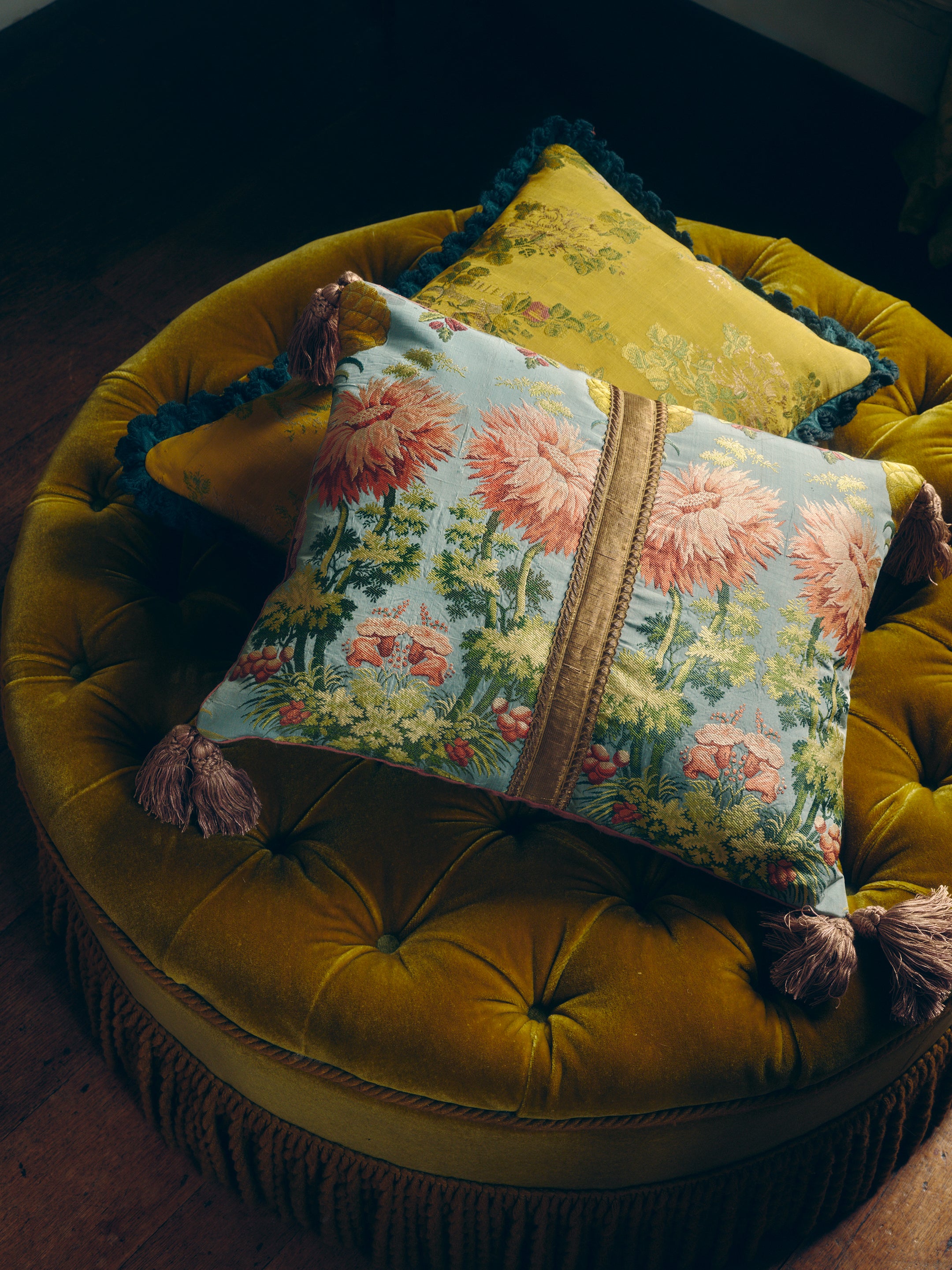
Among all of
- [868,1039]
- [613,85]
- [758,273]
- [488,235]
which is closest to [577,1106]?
[868,1039]

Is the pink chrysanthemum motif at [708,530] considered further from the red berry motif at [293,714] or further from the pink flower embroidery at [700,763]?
the red berry motif at [293,714]

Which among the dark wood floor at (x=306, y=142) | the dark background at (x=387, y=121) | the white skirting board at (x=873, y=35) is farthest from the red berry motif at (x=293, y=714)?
the white skirting board at (x=873, y=35)

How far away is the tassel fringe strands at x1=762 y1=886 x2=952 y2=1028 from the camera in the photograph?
2.19 ft

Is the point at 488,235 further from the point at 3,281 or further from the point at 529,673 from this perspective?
the point at 3,281

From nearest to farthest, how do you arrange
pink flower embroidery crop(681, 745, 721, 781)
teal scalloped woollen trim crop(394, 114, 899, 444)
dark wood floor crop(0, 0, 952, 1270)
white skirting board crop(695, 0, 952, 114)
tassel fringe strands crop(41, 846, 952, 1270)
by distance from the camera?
1. pink flower embroidery crop(681, 745, 721, 781)
2. tassel fringe strands crop(41, 846, 952, 1270)
3. teal scalloped woollen trim crop(394, 114, 899, 444)
4. white skirting board crop(695, 0, 952, 114)
5. dark wood floor crop(0, 0, 952, 1270)

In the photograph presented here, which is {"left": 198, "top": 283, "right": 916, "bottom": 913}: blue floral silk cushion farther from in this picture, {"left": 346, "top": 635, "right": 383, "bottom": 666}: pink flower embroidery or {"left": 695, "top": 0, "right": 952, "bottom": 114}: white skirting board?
{"left": 695, "top": 0, "right": 952, "bottom": 114}: white skirting board

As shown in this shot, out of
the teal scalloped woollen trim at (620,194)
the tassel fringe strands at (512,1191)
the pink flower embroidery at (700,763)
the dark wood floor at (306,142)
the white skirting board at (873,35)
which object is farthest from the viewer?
the dark wood floor at (306,142)

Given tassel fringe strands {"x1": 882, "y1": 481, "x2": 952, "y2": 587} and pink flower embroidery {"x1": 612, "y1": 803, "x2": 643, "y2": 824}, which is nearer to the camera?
pink flower embroidery {"x1": 612, "y1": 803, "x2": 643, "y2": 824}

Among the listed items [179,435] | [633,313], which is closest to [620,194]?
[633,313]

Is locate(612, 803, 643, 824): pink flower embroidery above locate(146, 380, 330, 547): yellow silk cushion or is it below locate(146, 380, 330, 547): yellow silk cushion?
below

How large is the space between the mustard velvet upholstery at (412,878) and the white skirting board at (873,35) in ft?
2.63

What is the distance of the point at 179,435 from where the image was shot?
821mm

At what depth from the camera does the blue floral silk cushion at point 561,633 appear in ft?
2.15

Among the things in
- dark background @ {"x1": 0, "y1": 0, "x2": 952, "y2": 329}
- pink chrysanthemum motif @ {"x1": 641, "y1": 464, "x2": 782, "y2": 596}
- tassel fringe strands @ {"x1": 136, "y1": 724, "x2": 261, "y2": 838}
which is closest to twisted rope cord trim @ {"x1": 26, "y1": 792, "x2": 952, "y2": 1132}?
tassel fringe strands @ {"x1": 136, "y1": 724, "x2": 261, "y2": 838}
